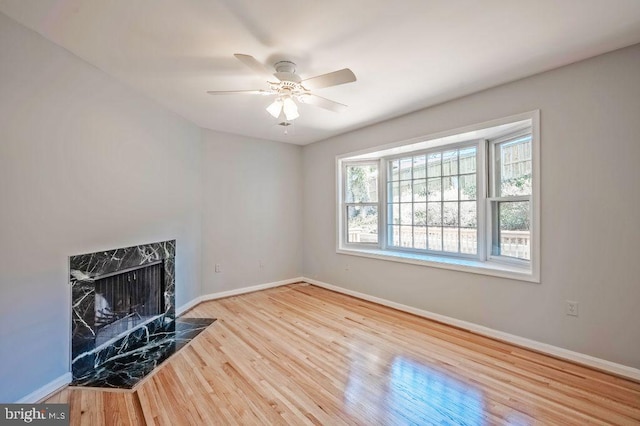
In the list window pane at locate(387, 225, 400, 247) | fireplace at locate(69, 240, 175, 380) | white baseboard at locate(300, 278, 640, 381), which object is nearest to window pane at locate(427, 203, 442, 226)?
window pane at locate(387, 225, 400, 247)

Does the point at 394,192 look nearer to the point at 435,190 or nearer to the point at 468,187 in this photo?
the point at 435,190

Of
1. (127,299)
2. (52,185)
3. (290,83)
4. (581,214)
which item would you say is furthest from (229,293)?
(581,214)

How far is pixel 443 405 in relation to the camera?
1.90 metres

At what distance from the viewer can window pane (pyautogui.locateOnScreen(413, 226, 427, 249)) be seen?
155 inches

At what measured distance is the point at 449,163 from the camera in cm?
372

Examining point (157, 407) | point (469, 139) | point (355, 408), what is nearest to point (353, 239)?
point (469, 139)

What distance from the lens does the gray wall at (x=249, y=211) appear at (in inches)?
168

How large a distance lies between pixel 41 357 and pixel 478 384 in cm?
312

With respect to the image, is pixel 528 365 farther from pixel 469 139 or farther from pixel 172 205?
pixel 172 205

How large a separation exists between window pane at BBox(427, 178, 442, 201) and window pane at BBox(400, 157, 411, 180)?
354 millimetres

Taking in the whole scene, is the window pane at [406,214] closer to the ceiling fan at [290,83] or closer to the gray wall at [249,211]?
the gray wall at [249,211]

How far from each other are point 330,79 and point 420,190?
2421mm

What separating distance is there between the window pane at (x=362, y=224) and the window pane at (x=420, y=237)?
2.15ft

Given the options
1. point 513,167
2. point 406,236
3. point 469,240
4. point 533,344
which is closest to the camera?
point 533,344
